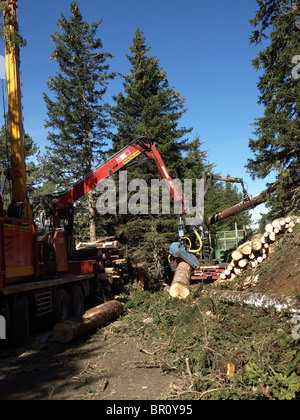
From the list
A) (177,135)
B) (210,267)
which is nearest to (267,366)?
(210,267)

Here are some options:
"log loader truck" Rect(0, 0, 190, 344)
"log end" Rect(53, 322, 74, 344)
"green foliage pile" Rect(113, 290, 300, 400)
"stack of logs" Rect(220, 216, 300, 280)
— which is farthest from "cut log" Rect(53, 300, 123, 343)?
"stack of logs" Rect(220, 216, 300, 280)

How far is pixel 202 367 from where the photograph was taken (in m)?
5.30

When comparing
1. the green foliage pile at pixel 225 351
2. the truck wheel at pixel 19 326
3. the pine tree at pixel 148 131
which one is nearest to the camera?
the green foliage pile at pixel 225 351

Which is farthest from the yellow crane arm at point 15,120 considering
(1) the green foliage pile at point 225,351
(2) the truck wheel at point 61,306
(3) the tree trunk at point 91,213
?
(3) the tree trunk at point 91,213

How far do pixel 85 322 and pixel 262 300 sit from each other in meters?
4.35

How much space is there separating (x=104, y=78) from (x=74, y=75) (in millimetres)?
1937

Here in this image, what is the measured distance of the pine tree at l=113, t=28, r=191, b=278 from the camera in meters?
19.0

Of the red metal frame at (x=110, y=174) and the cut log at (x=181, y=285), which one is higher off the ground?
the red metal frame at (x=110, y=174)

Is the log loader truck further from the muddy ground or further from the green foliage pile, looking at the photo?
the green foliage pile

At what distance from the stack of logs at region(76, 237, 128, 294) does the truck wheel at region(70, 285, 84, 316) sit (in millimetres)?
2158

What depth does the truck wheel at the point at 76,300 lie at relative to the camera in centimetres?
1063

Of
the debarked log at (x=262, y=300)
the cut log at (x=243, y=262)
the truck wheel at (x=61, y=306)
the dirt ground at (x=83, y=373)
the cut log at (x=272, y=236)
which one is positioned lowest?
the dirt ground at (x=83, y=373)

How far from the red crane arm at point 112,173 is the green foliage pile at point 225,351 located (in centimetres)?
515

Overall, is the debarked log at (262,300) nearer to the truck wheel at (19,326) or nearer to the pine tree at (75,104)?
the truck wheel at (19,326)
